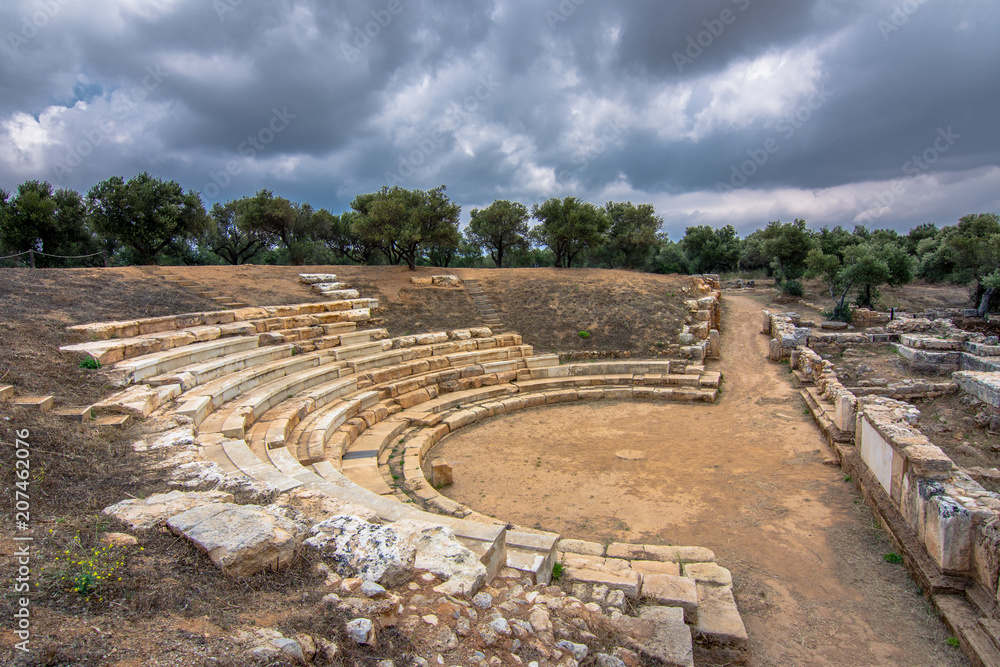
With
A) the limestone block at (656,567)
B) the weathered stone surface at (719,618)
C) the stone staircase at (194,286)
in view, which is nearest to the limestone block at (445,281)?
the stone staircase at (194,286)

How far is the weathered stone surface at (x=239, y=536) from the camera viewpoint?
3.20m

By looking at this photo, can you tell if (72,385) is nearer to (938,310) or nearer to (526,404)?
(526,404)

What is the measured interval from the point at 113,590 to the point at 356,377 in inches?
367

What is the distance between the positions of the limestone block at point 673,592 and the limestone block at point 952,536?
278cm

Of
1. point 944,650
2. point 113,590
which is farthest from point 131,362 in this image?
point 944,650

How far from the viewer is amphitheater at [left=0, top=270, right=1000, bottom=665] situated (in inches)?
137

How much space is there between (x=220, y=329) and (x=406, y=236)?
11.5 meters

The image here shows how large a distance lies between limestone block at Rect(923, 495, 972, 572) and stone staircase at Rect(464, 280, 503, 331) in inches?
525

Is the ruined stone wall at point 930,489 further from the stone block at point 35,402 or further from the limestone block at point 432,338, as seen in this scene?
the limestone block at point 432,338

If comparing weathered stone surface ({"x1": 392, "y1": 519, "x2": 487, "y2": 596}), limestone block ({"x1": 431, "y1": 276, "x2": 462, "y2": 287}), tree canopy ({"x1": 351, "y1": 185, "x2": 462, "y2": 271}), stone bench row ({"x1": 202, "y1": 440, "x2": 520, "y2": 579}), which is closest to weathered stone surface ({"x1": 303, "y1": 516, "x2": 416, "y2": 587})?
weathered stone surface ({"x1": 392, "y1": 519, "x2": 487, "y2": 596})

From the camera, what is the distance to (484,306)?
19.7 meters

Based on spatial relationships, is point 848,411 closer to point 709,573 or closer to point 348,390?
point 709,573

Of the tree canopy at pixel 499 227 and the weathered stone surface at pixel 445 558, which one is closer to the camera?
the weathered stone surface at pixel 445 558

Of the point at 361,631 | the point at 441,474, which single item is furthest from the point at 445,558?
the point at 441,474
